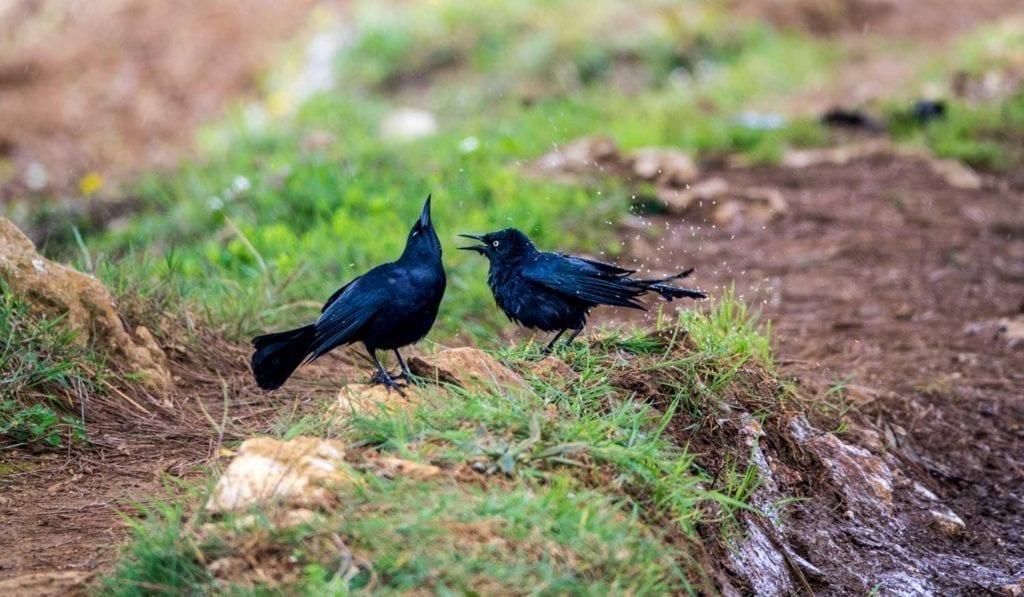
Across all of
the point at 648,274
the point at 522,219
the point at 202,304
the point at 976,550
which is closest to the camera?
the point at 976,550

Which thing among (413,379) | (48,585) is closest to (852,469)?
→ (413,379)

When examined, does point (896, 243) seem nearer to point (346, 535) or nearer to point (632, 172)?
point (632, 172)

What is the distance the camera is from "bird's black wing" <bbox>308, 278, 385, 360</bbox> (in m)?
4.46

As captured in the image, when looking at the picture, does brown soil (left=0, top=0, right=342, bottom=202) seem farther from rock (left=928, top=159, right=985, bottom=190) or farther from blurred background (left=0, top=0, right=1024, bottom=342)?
rock (left=928, top=159, right=985, bottom=190)

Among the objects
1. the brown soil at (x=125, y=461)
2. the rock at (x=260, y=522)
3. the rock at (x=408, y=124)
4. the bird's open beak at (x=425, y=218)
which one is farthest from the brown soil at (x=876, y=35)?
the rock at (x=260, y=522)

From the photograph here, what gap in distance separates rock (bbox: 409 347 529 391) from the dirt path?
1741 mm

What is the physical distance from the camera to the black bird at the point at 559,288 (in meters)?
4.68

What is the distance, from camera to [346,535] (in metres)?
3.17

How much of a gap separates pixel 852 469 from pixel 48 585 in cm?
296

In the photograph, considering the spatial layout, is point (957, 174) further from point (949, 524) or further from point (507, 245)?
point (507, 245)

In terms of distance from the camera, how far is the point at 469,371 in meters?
4.12

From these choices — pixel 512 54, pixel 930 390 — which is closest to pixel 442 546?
pixel 930 390

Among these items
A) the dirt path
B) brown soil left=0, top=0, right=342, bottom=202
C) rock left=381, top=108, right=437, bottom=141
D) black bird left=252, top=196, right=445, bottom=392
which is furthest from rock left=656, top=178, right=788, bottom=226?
brown soil left=0, top=0, right=342, bottom=202

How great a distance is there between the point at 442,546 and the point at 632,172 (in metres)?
6.39
